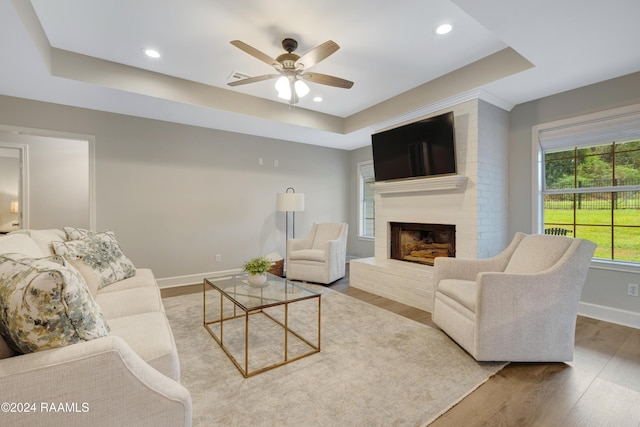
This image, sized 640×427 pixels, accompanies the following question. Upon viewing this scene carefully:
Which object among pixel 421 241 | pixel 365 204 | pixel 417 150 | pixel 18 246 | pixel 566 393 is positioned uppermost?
pixel 417 150

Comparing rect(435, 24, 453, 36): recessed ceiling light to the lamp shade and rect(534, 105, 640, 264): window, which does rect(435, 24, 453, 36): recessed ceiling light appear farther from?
the lamp shade

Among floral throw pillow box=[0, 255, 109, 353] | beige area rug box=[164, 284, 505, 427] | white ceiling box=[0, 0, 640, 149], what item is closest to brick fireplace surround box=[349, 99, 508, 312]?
white ceiling box=[0, 0, 640, 149]

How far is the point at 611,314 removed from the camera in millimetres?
2771

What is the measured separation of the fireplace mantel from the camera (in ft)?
10.7

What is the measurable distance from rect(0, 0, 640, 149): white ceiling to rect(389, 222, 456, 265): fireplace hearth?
153cm

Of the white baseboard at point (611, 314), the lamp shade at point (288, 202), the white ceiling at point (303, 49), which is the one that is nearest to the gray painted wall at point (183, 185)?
the white ceiling at point (303, 49)

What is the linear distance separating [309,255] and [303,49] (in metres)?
2.66

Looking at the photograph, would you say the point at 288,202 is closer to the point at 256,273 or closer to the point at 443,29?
the point at 256,273

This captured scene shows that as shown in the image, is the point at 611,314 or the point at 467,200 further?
the point at 467,200

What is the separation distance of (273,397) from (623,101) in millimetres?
4051

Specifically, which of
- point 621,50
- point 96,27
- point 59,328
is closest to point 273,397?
point 59,328

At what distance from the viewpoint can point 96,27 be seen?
7.84 ft

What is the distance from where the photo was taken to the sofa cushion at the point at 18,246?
1.54 metres

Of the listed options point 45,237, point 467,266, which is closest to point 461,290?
point 467,266
